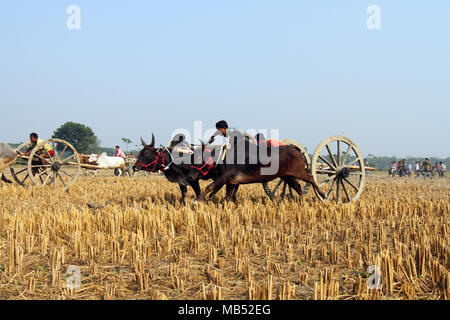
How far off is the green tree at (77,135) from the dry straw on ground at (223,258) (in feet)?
276

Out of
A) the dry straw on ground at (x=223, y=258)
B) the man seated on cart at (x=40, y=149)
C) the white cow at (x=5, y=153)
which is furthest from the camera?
the man seated on cart at (x=40, y=149)

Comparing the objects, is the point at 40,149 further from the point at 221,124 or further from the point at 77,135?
the point at 77,135

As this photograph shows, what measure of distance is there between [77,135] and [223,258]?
8751cm

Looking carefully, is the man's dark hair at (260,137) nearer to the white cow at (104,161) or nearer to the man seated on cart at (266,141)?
the man seated on cart at (266,141)

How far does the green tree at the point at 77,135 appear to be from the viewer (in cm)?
8431

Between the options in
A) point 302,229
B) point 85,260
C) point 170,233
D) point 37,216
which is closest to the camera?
point 85,260

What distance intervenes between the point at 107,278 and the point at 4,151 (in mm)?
4474

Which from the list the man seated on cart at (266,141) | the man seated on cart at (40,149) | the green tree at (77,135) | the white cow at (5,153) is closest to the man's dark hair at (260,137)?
the man seated on cart at (266,141)

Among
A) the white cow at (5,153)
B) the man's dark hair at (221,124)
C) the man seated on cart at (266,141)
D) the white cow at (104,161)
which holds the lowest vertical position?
the white cow at (104,161)

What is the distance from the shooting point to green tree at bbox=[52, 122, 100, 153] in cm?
8431

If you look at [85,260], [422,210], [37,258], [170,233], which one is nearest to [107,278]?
[85,260]
